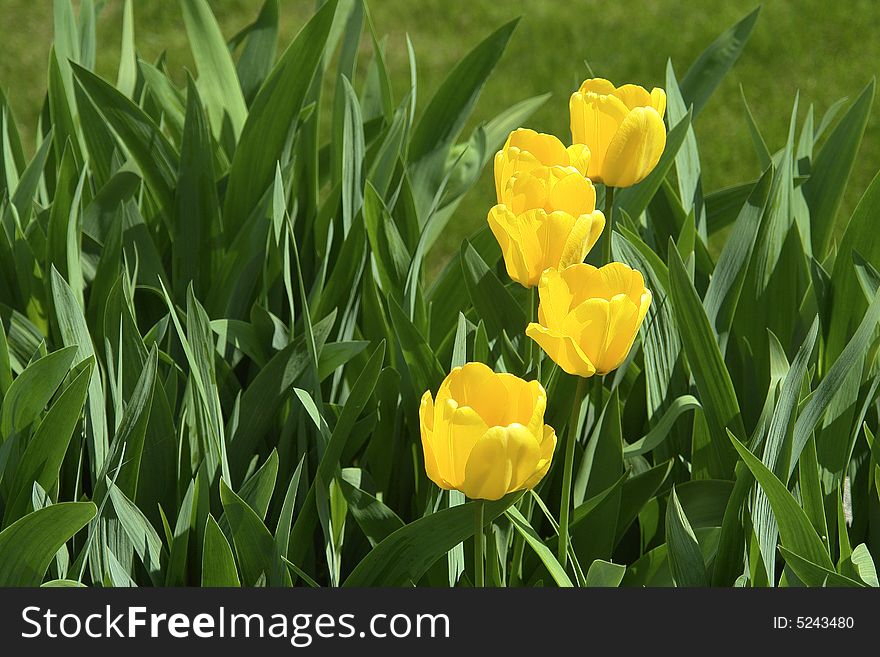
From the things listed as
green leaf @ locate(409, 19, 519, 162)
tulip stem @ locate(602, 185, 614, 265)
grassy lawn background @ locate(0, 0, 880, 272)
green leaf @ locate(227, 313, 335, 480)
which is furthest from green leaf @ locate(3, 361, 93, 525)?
grassy lawn background @ locate(0, 0, 880, 272)

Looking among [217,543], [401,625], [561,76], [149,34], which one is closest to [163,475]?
[217,543]

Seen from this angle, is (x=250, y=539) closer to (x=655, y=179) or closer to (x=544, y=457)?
(x=544, y=457)

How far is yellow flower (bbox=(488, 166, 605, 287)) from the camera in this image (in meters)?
0.85

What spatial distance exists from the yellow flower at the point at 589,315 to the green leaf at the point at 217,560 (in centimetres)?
34

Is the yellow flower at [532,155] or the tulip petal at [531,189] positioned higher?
the yellow flower at [532,155]

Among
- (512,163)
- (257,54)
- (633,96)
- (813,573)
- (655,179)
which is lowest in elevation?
(813,573)

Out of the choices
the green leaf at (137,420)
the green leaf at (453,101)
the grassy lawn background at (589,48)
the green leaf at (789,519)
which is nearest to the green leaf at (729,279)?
the green leaf at (789,519)

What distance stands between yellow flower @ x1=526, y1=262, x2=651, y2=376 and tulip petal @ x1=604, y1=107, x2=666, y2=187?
0.22 m

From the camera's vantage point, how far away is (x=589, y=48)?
348 centimetres

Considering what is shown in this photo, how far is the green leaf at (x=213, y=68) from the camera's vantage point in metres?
1.65

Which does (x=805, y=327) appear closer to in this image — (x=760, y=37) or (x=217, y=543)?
(x=217, y=543)

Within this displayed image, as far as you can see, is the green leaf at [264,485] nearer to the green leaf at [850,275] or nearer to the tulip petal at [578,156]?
the tulip petal at [578,156]

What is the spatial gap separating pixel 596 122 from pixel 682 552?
0.42 metres

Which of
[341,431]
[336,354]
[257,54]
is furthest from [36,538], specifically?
[257,54]
